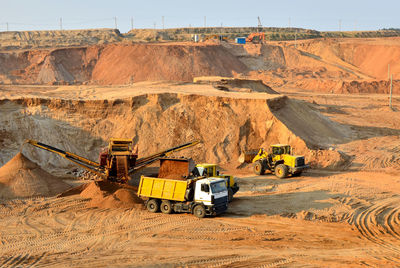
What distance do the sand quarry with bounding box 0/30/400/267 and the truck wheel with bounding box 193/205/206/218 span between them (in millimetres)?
247

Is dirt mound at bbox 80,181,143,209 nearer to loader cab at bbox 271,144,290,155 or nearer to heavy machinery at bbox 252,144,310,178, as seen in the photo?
heavy machinery at bbox 252,144,310,178

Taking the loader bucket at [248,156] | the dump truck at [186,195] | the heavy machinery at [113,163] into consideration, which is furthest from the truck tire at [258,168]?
the dump truck at [186,195]

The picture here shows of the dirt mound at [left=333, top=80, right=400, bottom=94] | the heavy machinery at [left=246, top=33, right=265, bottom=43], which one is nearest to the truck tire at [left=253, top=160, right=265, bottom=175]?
the dirt mound at [left=333, top=80, right=400, bottom=94]

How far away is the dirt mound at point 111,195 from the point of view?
68.1ft

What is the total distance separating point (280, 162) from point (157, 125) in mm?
9140

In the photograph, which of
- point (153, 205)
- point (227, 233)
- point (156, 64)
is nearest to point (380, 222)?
point (227, 233)

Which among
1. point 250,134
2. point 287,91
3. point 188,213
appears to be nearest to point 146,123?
point 250,134

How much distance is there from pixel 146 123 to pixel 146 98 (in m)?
2.18

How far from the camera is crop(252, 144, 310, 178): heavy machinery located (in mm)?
25984

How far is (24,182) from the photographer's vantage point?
2286cm

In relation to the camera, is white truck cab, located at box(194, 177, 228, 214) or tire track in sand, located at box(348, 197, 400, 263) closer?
tire track in sand, located at box(348, 197, 400, 263)

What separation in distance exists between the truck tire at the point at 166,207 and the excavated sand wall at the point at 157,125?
1049cm

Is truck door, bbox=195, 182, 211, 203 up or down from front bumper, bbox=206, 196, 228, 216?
up

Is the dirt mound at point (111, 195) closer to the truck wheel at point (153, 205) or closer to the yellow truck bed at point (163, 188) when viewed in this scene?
the truck wheel at point (153, 205)
